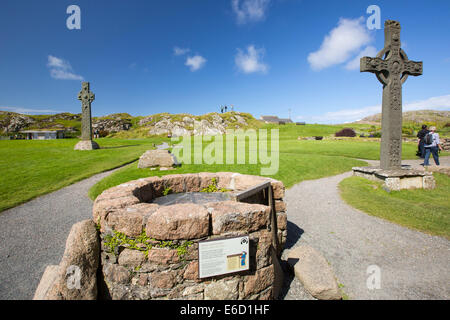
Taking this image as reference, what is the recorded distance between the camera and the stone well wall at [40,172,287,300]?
325 cm

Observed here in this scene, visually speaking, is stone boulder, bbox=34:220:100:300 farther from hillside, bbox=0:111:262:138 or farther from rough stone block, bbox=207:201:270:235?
hillside, bbox=0:111:262:138

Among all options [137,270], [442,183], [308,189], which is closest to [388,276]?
[137,270]

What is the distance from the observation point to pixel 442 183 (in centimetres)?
1113

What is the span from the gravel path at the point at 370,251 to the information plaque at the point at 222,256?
5.66ft

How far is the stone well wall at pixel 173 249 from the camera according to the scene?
3.25 metres

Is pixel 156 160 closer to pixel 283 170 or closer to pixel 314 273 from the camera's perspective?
pixel 283 170

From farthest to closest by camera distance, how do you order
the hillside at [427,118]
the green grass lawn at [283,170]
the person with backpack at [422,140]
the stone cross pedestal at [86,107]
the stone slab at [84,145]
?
the hillside at [427,118] < the stone cross pedestal at [86,107] < the stone slab at [84,145] < the person with backpack at [422,140] < the green grass lawn at [283,170]

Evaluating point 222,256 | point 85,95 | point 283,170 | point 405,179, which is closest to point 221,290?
point 222,256

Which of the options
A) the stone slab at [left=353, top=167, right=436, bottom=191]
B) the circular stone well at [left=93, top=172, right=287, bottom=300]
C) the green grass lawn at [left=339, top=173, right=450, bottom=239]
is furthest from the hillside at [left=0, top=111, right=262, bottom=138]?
the circular stone well at [left=93, top=172, right=287, bottom=300]

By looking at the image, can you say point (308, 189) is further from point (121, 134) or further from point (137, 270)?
point (121, 134)

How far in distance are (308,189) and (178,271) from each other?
9708 millimetres

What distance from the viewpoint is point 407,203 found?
833cm

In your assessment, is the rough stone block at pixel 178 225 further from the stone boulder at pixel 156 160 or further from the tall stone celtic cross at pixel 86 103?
the tall stone celtic cross at pixel 86 103

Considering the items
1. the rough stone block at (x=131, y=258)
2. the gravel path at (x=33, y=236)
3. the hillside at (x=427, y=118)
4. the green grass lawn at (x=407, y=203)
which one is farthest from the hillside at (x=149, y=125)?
the rough stone block at (x=131, y=258)
